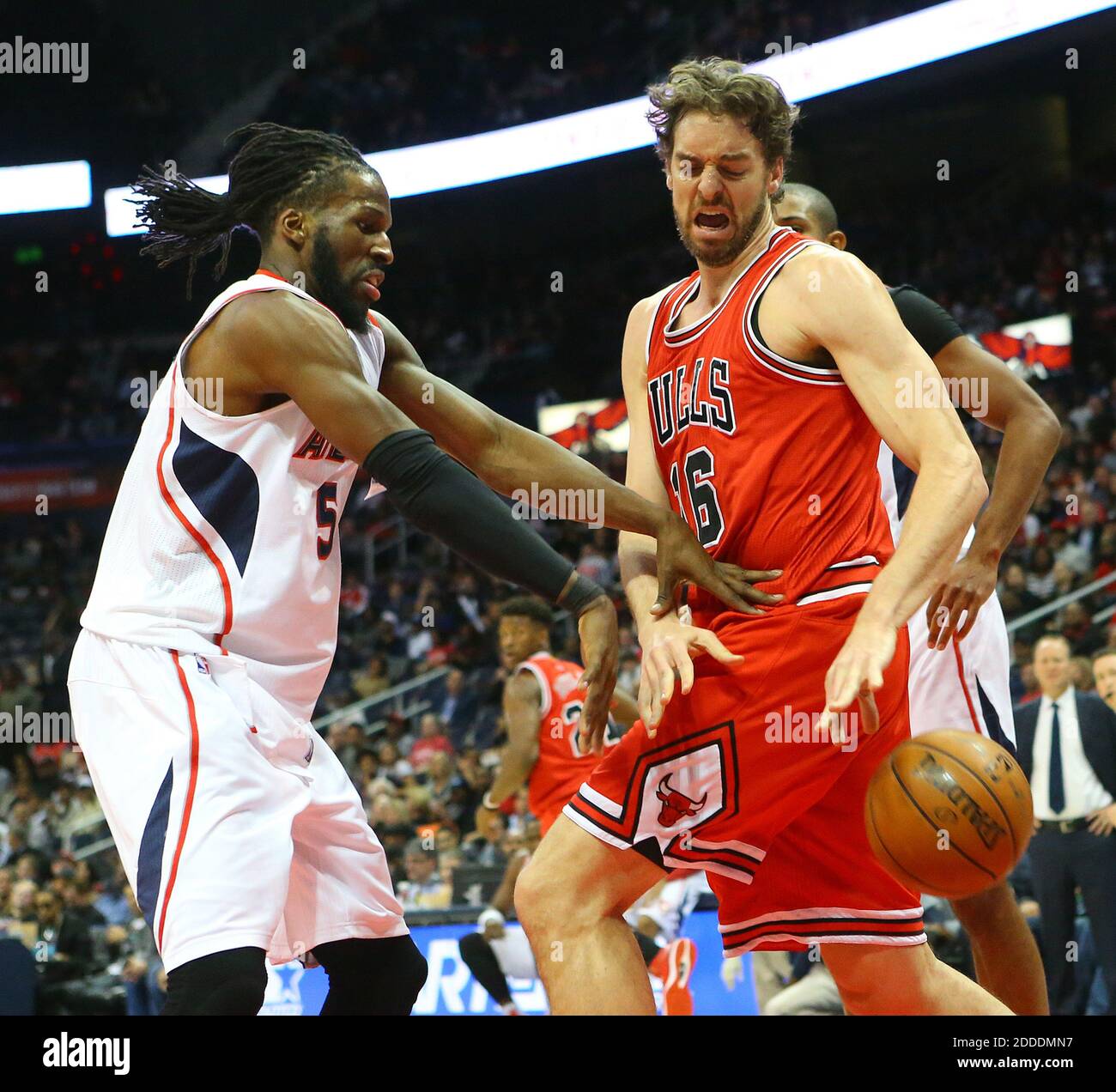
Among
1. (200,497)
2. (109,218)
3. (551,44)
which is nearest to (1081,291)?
(551,44)

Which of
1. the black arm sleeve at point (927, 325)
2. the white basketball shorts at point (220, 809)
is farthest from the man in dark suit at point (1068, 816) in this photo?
the white basketball shorts at point (220, 809)

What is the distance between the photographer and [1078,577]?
34.1ft

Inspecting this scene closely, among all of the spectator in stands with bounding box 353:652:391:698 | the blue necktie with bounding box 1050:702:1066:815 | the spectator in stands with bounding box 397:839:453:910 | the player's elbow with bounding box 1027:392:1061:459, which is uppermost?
the player's elbow with bounding box 1027:392:1061:459

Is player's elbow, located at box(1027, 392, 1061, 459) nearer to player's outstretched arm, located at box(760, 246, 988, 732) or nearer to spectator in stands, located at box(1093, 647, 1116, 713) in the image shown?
player's outstretched arm, located at box(760, 246, 988, 732)

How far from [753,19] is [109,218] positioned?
8.26 m

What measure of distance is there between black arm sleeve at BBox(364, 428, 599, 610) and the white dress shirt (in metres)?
4.77

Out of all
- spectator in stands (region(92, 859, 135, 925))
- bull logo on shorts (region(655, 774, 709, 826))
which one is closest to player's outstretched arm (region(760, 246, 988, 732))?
bull logo on shorts (region(655, 774, 709, 826))

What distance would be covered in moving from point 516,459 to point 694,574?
66 cm

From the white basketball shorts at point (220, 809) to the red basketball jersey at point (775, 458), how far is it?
39.2 inches

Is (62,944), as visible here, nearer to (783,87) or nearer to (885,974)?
(885,974)

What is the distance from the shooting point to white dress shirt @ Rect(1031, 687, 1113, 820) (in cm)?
696

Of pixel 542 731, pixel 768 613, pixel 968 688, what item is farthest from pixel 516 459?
pixel 542 731

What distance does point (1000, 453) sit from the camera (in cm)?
381

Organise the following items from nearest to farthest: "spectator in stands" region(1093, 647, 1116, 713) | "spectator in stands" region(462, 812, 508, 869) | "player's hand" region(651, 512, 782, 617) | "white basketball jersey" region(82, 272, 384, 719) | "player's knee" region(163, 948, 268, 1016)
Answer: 1. "player's knee" region(163, 948, 268, 1016)
2. "white basketball jersey" region(82, 272, 384, 719)
3. "player's hand" region(651, 512, 782, 617)
4. "spectator in stands" region(1093, 647, 1116, 713)
5. "spectator in stands" region(462, 812, 508, 869)
